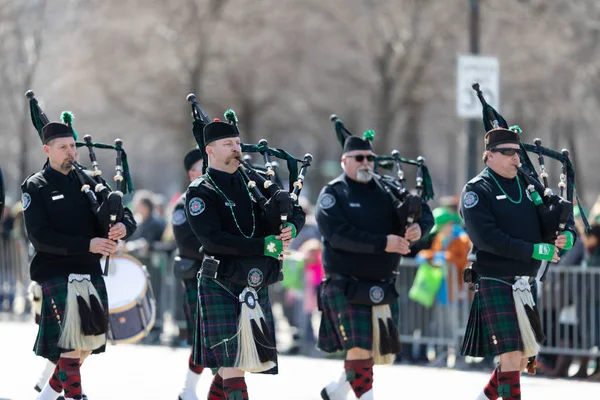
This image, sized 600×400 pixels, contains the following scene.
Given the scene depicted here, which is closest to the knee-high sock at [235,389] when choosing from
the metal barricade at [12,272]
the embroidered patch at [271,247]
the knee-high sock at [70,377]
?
the embroidered patch at [271,247]

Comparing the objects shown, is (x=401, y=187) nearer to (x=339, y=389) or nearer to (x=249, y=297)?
(x=339, y=389)

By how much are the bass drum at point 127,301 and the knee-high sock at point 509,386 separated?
2.56m

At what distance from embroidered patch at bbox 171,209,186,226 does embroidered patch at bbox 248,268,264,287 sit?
169 cm

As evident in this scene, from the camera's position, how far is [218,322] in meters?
6.54

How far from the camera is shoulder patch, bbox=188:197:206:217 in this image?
6531mm

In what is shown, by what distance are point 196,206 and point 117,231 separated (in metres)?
0.75

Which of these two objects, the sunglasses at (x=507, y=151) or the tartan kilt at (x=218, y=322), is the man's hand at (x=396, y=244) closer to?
the sunglasses at (x=507, y=151)

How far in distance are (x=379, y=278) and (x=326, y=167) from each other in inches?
1103

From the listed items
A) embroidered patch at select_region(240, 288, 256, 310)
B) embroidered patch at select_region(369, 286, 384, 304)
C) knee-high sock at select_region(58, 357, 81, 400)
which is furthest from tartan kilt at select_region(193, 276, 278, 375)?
embroidered patch at select_region(369, 286, 384, 304)

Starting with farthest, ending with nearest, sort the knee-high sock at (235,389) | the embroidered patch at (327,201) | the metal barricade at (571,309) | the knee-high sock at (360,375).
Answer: the metal barricade at (571,309)
the embroidered patch at (327,201)
the knee-high sock at (360,375)
the knee-high sock at (235,389)

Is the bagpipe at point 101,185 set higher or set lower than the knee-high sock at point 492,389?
higher

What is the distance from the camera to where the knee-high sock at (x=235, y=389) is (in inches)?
253

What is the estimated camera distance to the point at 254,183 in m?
6.65

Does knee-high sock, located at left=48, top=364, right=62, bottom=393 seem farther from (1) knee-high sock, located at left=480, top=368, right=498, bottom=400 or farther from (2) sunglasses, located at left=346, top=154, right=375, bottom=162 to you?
(1) knee-high sock, located at left=480, top=368, right=498, bottom=400
